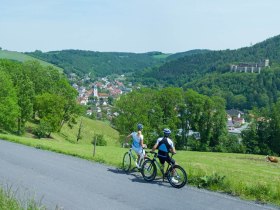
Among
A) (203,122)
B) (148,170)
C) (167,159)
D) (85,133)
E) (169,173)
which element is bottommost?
(85,133)

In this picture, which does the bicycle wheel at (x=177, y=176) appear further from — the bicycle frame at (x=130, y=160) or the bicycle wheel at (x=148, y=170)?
the bicycle frame at (x=130, y=160)

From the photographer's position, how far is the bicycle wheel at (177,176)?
41.8 ft

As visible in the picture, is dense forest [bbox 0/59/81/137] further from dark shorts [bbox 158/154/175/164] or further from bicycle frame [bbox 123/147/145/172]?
dark shorts [bbox 158/154/175/164]

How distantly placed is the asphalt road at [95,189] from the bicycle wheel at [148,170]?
0.27 metres

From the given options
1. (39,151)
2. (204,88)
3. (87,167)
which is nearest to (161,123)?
(39,151)

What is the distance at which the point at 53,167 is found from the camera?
1623 cm

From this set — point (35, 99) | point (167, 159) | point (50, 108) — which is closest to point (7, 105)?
point (50, 108)

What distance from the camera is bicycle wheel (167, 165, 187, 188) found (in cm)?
1273

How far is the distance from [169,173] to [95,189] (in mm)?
2692

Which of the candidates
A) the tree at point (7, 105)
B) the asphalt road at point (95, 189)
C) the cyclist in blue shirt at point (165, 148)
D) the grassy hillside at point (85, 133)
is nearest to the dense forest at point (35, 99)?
the tree at point (7, 105)

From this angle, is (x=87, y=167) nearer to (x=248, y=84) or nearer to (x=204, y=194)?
(x=204, y=194)

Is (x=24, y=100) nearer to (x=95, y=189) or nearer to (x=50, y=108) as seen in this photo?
(x=50, y=108)

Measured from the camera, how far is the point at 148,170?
46.1 feet

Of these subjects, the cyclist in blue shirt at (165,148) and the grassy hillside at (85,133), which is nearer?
the cyclist in blue shirt at (165,148)
